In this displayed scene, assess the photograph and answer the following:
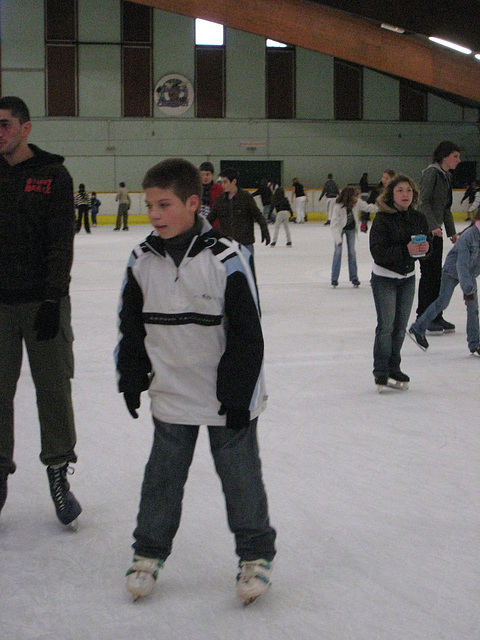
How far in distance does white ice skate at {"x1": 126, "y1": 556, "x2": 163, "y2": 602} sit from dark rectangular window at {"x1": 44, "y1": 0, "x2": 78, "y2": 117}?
28141 mm

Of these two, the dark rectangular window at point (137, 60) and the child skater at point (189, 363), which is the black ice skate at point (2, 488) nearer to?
the child skater at point (189, 363)

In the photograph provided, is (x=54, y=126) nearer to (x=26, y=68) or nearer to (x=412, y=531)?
(x=26, y=68)

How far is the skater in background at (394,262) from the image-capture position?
475 centimetres

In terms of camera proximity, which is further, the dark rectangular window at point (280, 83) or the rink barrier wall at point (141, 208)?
the dark rectangular window at point (280, 83)

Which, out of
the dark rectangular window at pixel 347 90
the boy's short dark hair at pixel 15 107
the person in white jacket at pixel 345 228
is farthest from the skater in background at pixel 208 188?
the dark rectangular window at pixel 347 90

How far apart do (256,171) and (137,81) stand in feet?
17.1

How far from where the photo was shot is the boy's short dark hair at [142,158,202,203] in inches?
89.5

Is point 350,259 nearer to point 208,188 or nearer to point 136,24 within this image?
point 208,188

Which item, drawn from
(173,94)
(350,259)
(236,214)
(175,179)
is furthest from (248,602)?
(173,94)

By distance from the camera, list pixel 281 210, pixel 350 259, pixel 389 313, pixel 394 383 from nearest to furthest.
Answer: pixel 389 313 < pixel 394 383 < pixel 350 259 < pixel 281 210

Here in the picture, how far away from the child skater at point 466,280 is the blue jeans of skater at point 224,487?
3.61 metres

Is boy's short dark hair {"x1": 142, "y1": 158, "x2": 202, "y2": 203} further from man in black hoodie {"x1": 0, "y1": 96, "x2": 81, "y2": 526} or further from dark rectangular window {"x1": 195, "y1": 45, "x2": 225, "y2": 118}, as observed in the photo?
dark rectangular window {"x1": 195, "y1": 45, "x2": 225, "y2": 118}

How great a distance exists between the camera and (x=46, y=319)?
8.74ft

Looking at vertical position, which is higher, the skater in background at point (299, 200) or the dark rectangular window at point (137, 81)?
the dark rectangular window at point (137, 81)
